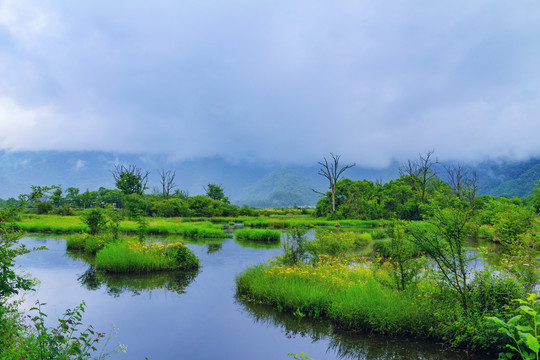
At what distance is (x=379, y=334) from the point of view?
789cm

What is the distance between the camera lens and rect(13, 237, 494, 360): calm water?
7.16m

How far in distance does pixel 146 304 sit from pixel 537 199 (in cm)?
5498

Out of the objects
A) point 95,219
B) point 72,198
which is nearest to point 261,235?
point 95,219

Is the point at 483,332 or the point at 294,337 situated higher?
the point at 483,332

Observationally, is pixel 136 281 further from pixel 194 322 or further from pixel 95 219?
pixel 95 219

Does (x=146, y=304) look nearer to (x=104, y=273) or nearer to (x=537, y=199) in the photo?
(x=104, y=273)

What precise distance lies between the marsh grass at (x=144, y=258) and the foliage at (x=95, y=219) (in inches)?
235

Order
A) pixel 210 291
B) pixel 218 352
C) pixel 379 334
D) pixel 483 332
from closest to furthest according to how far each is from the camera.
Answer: pixel 483 332 → pixel 218 352 → pixel 379 334 → pixel 210 291

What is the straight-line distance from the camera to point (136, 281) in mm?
13195

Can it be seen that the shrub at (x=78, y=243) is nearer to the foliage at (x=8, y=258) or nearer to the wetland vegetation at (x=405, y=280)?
the wetland vegetation at (x=405, y=280)

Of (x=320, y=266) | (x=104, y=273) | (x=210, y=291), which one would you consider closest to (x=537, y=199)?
(x=320, y=266)

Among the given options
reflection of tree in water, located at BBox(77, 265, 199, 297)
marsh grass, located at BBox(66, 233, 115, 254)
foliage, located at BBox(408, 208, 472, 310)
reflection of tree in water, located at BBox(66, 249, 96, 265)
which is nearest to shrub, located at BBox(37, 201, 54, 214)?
marsh grass, located at BBox(66, 233, 115, 254)

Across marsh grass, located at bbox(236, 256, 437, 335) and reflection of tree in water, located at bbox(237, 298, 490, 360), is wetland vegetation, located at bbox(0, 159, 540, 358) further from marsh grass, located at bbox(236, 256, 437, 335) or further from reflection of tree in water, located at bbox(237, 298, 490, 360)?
reflection of tree in water, located at bbox(237, 298, 490, 360)

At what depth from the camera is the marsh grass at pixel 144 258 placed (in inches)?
577
